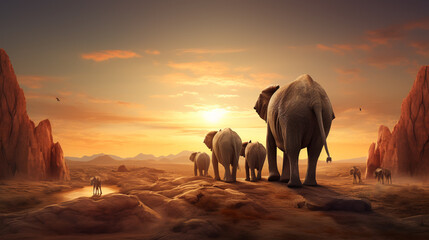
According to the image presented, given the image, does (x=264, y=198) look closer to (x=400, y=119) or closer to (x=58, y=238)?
(x=58, y=238)

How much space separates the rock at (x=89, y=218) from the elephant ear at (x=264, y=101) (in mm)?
7679

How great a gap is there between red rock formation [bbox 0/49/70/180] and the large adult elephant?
18.0 m

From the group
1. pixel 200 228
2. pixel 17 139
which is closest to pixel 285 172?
pixel 200 228

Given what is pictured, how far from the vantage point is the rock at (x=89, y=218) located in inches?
218

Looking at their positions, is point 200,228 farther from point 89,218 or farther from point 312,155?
point 312,155

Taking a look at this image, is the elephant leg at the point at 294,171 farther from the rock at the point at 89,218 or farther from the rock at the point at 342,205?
the rock at the point at 89,218

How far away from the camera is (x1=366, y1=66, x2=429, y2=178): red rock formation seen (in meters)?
21.0

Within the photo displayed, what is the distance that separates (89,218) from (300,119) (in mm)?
6579

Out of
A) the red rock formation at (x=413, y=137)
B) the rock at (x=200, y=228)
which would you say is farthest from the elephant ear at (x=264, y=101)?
the red rock formation at (x=413, y=137)

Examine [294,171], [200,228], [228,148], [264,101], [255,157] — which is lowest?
[200,228]

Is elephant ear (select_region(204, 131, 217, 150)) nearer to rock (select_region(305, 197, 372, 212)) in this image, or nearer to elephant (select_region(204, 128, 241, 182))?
elephant (select_region(204, 128, 241, 182))

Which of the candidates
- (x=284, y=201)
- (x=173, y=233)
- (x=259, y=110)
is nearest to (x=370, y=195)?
(x=284, y=201)

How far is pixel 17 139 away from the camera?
20.6m

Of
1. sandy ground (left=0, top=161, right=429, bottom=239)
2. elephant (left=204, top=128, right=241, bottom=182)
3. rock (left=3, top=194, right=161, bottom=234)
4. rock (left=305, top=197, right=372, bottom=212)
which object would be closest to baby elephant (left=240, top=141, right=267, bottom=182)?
elephant (left=204, top=128, right=241, bottom=182)
